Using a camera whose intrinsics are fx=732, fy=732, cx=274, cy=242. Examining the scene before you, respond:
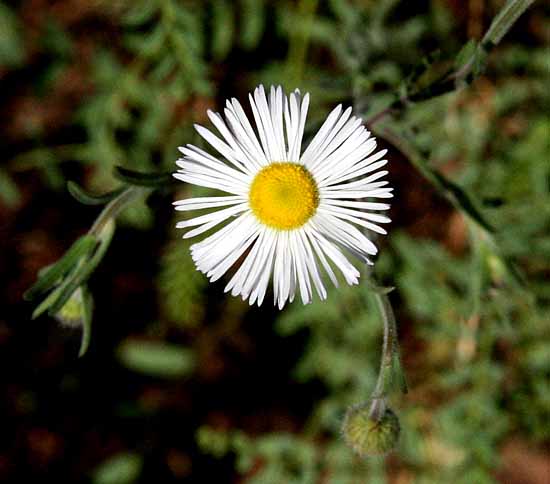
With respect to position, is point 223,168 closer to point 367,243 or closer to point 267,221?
point 267,221

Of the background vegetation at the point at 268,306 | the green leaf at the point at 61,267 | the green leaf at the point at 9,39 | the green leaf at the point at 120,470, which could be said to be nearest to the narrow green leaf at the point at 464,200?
the background vegetation at the point at 268,306

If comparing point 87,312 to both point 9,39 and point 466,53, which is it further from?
point 9,39

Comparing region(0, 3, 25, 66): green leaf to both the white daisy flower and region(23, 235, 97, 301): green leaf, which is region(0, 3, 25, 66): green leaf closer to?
region(23, 235, 97, 301): green leaf

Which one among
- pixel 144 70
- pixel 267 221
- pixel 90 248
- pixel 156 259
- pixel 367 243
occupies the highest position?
pixel 144 70

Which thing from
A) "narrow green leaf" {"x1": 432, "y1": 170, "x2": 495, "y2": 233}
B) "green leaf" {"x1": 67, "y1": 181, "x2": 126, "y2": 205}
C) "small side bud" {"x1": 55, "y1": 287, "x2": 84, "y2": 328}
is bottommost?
"narrow green leaf" {"x1": 432, "y1": 170, "x2": 495, "y2": 233}

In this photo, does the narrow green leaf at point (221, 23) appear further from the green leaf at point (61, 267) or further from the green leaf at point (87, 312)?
the green leaf at point (87, 312)

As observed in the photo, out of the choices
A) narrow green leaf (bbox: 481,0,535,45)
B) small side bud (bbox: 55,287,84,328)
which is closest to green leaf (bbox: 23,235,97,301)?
small side bud (bbox: 55,287,84,328)

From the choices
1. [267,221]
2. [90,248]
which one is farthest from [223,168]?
[90,248]

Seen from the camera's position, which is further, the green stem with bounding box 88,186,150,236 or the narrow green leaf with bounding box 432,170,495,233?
the narrow green leaf with bounding box 432,170,495,233
